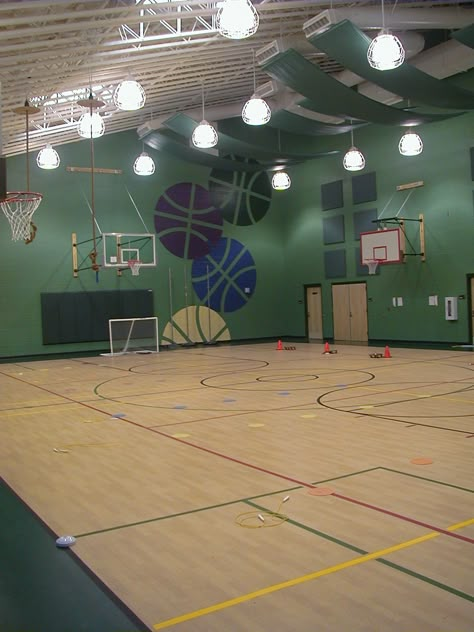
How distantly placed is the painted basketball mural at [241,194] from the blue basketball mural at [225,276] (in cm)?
100

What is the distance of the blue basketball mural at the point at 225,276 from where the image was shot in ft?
70.0

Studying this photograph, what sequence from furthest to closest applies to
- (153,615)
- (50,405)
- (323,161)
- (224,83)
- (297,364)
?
(323,161)
(224,83)
(297,364)
(50,405)
(153,615)

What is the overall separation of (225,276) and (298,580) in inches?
745

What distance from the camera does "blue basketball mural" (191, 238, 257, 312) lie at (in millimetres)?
21344

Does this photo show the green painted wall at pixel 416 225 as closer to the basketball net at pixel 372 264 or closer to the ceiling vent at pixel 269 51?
the basketball net at pixel 372 264

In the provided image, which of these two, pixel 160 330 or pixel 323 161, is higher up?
pixel 323 161

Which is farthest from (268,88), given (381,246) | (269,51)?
(381,246)

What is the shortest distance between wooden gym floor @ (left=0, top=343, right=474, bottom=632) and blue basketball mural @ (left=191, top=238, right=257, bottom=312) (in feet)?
38.3

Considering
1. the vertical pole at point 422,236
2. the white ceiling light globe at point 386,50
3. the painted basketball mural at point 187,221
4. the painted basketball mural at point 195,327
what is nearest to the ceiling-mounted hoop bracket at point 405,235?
the vertical pole at point 422,236

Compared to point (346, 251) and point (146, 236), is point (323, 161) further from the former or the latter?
point (146, 236)

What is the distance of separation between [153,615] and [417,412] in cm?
528

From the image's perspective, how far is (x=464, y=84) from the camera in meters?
16.4

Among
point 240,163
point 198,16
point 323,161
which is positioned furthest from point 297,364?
point 323,161

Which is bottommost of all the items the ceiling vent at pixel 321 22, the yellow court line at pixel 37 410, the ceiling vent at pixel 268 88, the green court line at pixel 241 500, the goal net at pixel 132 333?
the green court line at pixel 241 500
